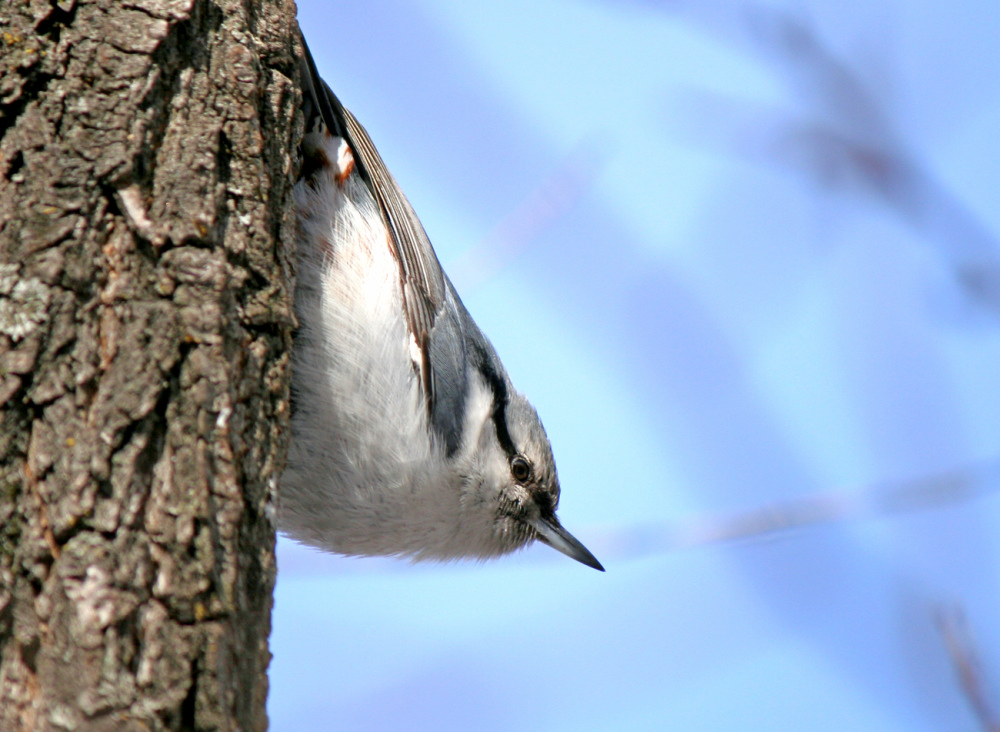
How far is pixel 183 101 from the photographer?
5.42 feet

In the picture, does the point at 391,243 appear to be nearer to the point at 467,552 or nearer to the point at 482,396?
the point at 482,396

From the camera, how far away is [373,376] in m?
2.26

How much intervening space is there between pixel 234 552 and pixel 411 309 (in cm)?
111

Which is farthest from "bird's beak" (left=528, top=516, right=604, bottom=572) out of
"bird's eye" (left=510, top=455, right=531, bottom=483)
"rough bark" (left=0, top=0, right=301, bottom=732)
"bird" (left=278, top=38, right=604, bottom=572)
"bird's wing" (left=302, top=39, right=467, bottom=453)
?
"rough bark" (left=0, top=0, right=301, bottom=732)

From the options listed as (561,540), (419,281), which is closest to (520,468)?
(561,540)

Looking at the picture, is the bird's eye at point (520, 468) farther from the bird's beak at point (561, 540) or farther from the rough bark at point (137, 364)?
the rough bark at point (137, 364)

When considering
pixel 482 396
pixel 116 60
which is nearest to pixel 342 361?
pixel 482 396

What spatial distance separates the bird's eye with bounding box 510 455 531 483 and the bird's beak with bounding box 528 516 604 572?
8.4 inches

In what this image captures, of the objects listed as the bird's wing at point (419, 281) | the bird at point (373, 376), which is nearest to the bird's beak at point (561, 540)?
the bird at point (373, 376)

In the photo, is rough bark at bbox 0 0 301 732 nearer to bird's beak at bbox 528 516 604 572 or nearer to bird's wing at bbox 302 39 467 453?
bird's wing at bbox 302 39 467 453

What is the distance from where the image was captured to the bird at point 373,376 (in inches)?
87.9

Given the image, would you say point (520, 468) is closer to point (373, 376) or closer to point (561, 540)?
point (561, 540)

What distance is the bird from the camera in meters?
2.23

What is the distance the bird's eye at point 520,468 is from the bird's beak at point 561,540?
212 millimetres
